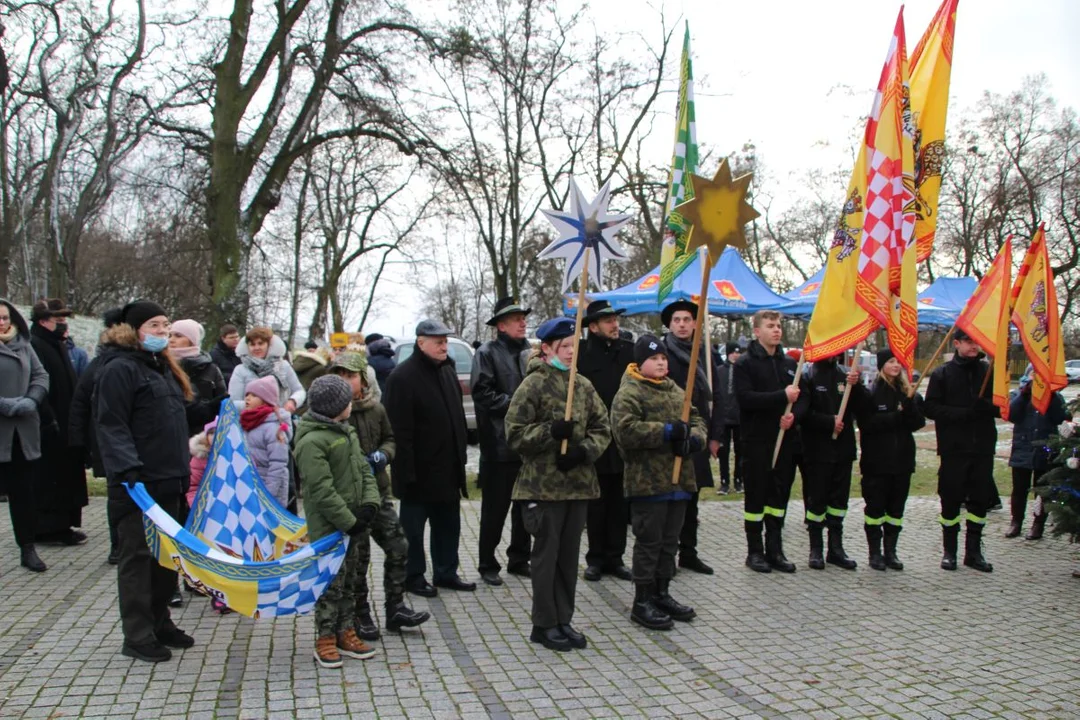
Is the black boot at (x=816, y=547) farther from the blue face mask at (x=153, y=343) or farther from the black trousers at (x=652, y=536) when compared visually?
the blue face mask at (x=153, y=343)

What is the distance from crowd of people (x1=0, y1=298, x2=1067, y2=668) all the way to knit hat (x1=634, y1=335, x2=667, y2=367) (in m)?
0.02

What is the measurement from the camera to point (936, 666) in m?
4.93

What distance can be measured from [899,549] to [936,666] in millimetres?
3320

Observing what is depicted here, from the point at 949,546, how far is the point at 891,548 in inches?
18.8

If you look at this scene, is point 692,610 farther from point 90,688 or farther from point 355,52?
point 355,52

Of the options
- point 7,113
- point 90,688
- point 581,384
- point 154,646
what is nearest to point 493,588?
point 581,384

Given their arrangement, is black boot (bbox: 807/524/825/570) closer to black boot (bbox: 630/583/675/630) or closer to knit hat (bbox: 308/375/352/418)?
black boot (bbox: 630/583/675/630)

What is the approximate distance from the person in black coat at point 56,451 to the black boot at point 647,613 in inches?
201

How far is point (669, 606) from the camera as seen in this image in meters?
5.77

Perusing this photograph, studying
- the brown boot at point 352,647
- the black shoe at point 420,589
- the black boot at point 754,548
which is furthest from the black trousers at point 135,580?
the black boot at point 754,548

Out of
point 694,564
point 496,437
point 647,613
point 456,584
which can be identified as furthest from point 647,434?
point 694,564

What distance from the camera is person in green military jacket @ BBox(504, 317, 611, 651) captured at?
16.8 ft

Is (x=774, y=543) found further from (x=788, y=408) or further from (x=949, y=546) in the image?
(x=949, y=546)

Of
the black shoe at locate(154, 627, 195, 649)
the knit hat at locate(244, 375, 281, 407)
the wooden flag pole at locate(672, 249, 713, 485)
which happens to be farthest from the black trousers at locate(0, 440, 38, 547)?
the wooden flag pole at locate(672, 249, 713, 485)
